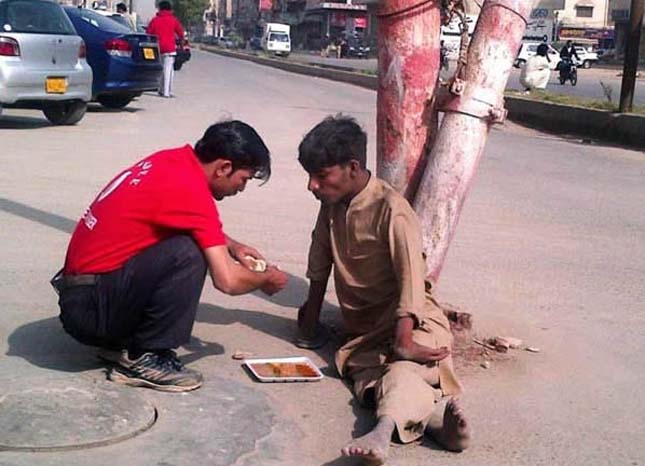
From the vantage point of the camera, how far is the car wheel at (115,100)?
18.0m

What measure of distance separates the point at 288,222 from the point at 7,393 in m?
4.41

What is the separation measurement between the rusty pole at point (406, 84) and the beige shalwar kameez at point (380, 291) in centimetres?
57

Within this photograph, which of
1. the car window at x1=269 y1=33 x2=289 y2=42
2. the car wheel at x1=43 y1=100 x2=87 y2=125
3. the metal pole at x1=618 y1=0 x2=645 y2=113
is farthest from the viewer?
the car window at x1=269 y1=33 x2=289 y2=42

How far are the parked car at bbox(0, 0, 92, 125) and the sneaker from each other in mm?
9433

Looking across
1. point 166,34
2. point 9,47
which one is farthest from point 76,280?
point 166,34

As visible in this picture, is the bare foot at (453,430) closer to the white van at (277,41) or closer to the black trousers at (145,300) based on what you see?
the black trousers at (145,300)

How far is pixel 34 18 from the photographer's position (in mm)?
13773

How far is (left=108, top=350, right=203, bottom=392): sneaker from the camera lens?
4.51 metres

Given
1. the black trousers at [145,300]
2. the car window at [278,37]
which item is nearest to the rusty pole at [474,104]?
the black trousers at [145,300]

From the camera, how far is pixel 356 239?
4852mm

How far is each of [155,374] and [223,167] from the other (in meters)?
0.91

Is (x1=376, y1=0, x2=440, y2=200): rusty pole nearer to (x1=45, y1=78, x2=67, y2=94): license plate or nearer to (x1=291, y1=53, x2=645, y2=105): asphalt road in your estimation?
(x1=291, y1=53, x2=645, y2=105): asphalt road


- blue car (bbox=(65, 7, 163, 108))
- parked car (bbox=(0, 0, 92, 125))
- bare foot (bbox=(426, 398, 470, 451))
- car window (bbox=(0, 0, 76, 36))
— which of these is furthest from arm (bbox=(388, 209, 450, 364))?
blue car (bbox=(65, 7, 163, 108))

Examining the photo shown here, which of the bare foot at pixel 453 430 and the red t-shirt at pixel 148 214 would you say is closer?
the bare foot at pixel 453 430
